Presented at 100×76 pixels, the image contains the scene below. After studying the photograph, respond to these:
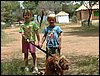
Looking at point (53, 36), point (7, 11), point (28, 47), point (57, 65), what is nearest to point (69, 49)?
point (28, 47)

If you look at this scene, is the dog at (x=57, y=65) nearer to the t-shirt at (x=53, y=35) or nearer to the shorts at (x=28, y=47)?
the t-shirt at (x=53, y=35)

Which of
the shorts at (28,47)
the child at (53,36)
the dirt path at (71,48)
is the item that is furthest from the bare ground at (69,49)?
the child at (53,36)

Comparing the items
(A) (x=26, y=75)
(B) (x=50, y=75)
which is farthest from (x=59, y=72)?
(A) (x=26, y=75)

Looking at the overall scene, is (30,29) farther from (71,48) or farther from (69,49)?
(71,48)

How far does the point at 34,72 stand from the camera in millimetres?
7520

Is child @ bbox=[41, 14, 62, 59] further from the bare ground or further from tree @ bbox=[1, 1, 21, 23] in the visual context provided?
tree @ bbox=[1, 1, 21, 23]

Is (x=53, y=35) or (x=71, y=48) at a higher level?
(x=53, y=35)

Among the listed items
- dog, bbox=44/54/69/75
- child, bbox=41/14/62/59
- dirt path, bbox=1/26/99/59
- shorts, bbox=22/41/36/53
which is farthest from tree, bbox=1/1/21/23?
dog, bbox=44/54/69/75

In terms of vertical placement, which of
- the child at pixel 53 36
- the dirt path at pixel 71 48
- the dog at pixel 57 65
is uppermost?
the child at pixel 53 36

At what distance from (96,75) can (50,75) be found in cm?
139

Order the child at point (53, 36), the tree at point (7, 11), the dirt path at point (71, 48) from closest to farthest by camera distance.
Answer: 1. the child at point (53, 36)
2. the dirt path at point (71, 48)
3. the tree at point (7, 11)

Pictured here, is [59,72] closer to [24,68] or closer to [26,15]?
[24,68]

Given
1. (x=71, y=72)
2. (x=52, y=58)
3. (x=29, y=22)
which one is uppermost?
(x=29, y=22)

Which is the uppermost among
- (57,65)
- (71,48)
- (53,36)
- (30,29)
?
(30,29)
